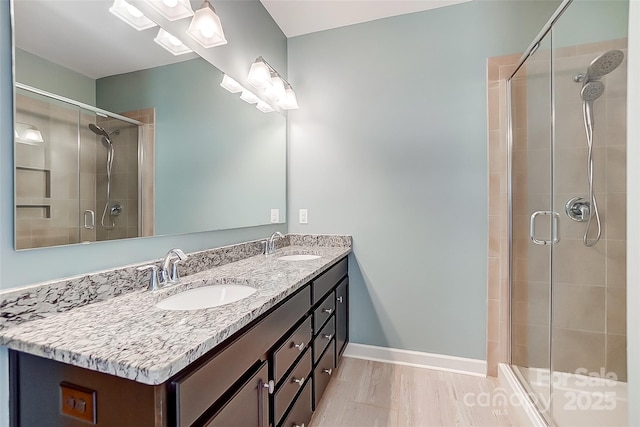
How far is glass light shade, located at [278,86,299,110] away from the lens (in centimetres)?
209

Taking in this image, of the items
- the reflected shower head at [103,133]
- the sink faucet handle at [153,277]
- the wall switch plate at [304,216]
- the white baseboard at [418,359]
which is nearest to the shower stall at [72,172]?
the reflected shower head at [103,133]

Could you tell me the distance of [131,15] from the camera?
1.09 m

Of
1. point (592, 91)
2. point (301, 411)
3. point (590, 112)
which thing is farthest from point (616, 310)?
point (301, 411)

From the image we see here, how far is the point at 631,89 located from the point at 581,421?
1.58 meters

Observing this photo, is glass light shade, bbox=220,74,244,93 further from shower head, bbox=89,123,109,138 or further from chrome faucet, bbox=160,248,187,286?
chrome faucet, bbox=160,248,187,286

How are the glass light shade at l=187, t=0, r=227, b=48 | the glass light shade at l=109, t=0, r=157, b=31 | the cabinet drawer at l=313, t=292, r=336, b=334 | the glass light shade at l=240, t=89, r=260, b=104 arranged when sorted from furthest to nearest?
the glass light shade at l=240, t=89, r=260, b=104 → the cabinet drawer at l=313, t=292, r=336, b=334 → the glass light shade at l=187, t=0, r=227, b=48 → the glass light shade at l=109, t=0, r=157, b=31

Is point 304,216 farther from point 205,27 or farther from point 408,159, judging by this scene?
point 205,27

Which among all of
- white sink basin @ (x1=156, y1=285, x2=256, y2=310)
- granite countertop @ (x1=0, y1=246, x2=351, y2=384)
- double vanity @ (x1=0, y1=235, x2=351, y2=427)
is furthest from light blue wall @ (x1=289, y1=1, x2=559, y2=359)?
granite countertop @ (x1=0, y1=246, x2=351, y2=384)

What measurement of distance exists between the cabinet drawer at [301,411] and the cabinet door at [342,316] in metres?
0.52

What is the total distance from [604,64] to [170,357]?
7.69 ft

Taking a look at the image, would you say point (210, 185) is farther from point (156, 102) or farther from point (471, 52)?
point (471, 52)

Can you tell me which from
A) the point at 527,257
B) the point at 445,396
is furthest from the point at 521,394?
the point at 527,257

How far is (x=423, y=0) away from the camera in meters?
1.91

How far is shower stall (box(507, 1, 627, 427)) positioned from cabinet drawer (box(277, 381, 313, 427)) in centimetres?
120
